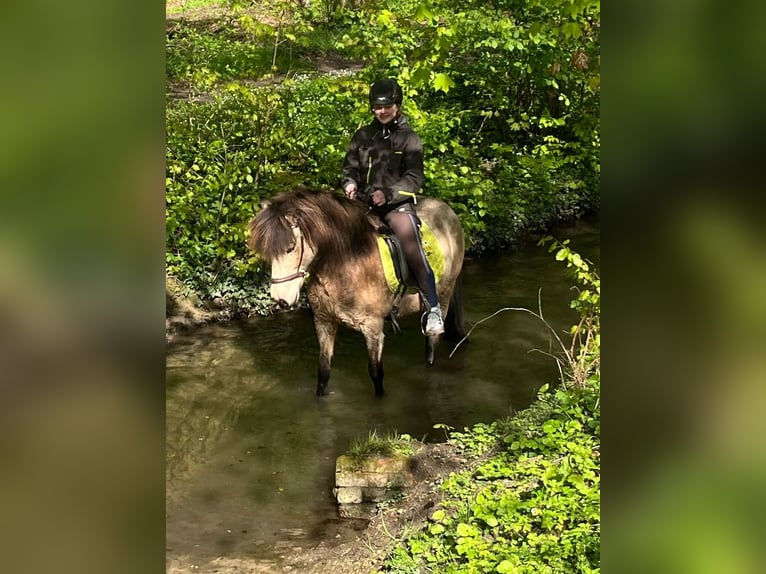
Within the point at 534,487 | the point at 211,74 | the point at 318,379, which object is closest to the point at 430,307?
the point at 318,379

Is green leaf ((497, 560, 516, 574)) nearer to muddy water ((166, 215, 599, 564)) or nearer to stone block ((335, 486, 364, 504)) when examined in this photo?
muddy water ((166, 215, 599, 564))

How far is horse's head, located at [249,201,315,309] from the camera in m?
5.78

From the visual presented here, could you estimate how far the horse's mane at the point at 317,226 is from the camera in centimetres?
580

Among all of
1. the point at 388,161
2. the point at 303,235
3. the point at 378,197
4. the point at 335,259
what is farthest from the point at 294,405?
the point at 388,161

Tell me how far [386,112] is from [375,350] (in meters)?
2.00

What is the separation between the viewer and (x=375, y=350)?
6730 mm

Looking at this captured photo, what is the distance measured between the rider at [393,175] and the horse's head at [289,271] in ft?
2.71

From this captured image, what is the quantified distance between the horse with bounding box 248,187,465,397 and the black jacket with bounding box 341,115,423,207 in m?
0.29

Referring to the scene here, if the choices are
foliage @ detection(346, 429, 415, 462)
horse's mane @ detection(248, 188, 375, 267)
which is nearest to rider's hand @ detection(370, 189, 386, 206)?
horse's mane @ detection(248, 188, 375, 267)

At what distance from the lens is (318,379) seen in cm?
694

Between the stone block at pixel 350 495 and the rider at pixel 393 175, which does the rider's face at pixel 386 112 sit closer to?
the rider at pixel 393 175
